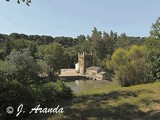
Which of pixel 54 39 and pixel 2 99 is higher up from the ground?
pixel 54 39

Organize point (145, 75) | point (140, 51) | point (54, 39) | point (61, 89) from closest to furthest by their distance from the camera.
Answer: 1. point (61, 89)
2. point (145, 75)
3. point (140, 51)
4. point (54, 39)

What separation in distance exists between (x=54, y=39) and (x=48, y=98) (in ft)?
403

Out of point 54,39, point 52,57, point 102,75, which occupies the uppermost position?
point 54,39

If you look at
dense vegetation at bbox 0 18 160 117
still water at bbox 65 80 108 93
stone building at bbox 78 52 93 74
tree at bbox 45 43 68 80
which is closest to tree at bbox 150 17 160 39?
dense vegetation at bbox 0 18 160 117

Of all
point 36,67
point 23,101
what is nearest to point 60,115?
point 23,101

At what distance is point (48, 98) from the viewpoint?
11.7 metres

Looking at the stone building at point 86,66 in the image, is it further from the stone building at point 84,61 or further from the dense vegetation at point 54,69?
the dense vegetation at point 54,69

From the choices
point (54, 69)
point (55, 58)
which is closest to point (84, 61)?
point (55, 58)

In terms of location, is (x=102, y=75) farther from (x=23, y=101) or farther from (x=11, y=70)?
(x=23, y=101)

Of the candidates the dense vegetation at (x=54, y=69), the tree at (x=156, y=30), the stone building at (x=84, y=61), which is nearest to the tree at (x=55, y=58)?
the dense vegetation at (x=54, y=69)

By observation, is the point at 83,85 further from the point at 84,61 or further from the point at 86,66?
the point at 86,66

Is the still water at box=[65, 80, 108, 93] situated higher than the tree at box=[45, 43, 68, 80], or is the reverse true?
the tree at box=[45, 43, 68, 80]

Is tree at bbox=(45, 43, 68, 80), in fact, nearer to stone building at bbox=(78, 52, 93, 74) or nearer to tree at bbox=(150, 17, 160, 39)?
stone building at bbox=(78, 52, 93, 74)

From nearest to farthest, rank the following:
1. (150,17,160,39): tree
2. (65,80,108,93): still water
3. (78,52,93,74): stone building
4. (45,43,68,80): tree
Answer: (150,17,160,39): tree
(65,80,108,93): still water
(45,43,68,80): tree
(78,52,93,74): stone building
